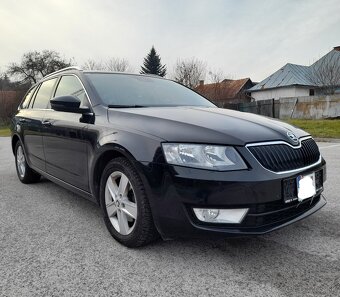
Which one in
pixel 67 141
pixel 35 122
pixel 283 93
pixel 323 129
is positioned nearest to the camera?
pixel 67 141

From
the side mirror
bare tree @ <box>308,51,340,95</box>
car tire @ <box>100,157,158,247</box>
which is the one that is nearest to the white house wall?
bare tree @ <box>308,51,340,95</box>

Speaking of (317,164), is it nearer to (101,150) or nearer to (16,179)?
(101,150)

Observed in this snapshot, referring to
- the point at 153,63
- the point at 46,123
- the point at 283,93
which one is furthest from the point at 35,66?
the point at 46,123

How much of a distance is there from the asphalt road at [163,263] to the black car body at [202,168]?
0.97 ft

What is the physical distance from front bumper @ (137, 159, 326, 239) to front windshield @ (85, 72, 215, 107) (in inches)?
44.2

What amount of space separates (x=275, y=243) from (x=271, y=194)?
724 millimetres

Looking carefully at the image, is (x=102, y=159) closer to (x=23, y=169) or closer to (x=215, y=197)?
(x=215, y=197)

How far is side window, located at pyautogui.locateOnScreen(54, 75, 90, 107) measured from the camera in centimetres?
336

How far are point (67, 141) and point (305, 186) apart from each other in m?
2.30

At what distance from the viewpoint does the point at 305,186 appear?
2533 millimetres

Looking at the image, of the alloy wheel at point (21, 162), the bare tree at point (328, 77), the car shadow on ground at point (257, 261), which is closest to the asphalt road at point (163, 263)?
the car shadow on ground at point (257, 261)

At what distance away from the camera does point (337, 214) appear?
344cm

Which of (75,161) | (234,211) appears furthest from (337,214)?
(75,161)

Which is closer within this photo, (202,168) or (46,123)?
(202,168)
